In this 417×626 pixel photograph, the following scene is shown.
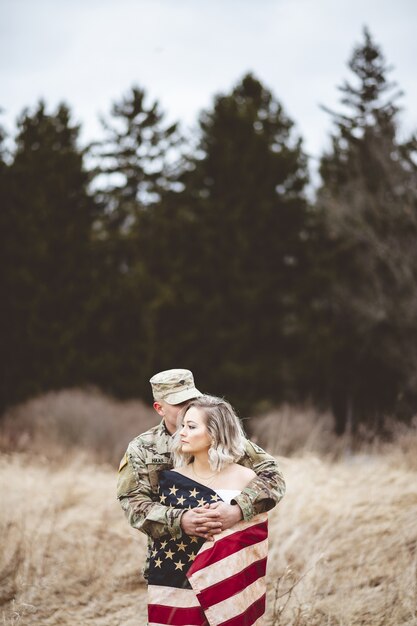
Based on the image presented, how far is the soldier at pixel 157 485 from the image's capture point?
2566 millimetres

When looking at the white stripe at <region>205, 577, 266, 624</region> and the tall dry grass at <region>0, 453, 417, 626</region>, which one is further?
the tall dry grass at <region>0, 453, 417, 626</region>

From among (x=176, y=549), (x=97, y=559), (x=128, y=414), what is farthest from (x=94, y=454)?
(x=176, y=549)

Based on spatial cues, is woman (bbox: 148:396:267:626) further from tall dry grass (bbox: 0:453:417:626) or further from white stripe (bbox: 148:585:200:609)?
tall dry grass (bbox: 0:453:417:626)

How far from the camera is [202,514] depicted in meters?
2.54

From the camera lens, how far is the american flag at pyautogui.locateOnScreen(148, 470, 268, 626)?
2.54 metres

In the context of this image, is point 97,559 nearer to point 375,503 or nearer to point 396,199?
point 375,503

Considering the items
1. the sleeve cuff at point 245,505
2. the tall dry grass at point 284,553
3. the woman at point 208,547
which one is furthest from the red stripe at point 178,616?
the tall dry grass at point 284,553

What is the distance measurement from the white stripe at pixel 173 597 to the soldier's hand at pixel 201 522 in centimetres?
28

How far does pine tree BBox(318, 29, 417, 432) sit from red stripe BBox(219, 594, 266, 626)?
11630 mm

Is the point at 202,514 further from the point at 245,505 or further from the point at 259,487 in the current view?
the point at 259,487

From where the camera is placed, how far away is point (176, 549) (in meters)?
2.71

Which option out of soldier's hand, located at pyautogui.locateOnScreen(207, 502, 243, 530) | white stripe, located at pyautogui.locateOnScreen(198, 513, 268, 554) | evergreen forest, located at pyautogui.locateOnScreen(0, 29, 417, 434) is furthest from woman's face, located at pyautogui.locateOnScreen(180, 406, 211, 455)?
evergreen forest, located at pyautogui.locateOnScreen(0, 29, 417, 434)

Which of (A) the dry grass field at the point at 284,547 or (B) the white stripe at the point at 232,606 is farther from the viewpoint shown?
(A) the dry grass field at the point at 284,547

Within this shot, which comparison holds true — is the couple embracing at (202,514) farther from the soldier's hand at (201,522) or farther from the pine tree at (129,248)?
the pine tree at (129,248)
